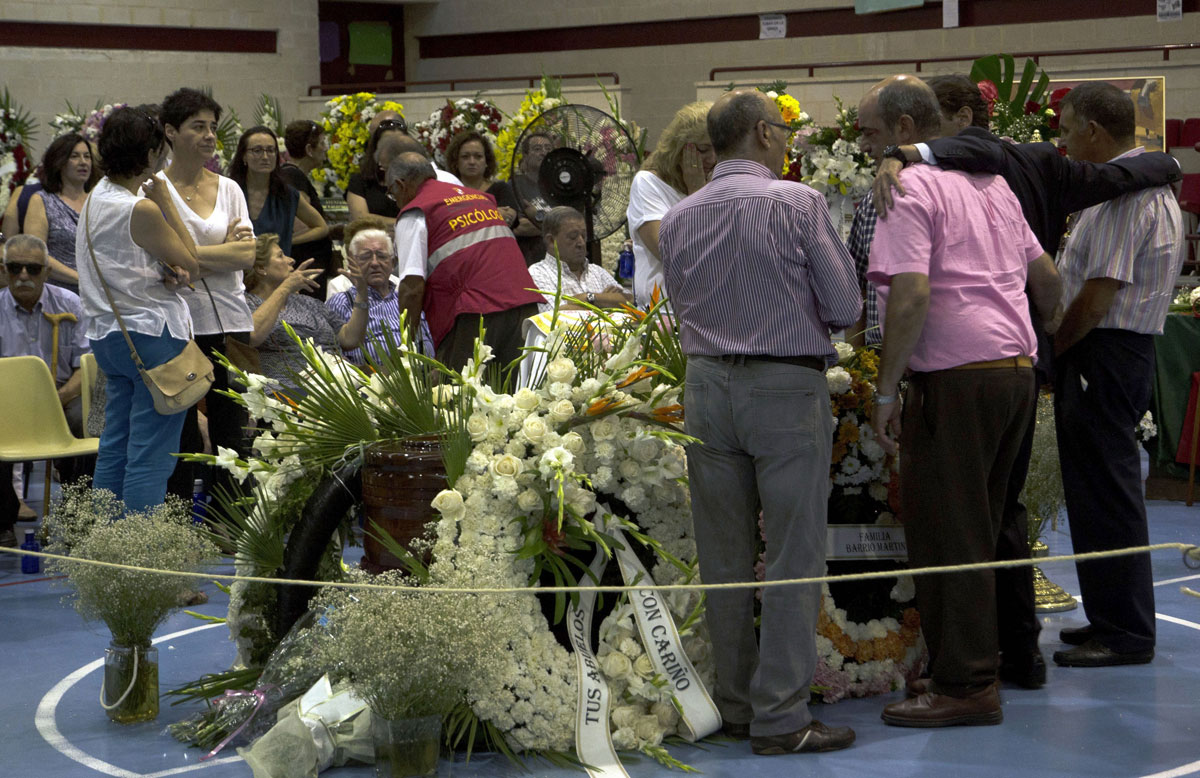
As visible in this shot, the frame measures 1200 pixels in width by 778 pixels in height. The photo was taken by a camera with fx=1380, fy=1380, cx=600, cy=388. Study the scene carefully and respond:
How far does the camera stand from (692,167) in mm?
4391

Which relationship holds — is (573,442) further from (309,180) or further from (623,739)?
(309,180)

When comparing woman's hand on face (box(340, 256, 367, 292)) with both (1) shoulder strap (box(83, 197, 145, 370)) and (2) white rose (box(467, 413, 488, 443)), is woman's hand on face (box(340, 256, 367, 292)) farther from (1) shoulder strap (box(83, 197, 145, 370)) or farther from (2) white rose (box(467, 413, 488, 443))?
(2) white rose (box(467, 413, 488, 443))

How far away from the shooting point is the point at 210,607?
479 cm

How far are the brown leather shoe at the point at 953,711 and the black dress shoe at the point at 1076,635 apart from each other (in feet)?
2.47

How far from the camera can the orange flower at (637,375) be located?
3625 millimetres

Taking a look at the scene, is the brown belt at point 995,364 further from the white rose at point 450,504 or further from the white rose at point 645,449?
the white rose at point 450,504

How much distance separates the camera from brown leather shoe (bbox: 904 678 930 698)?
3.65 m

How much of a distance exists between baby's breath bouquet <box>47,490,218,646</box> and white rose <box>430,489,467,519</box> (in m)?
0.83

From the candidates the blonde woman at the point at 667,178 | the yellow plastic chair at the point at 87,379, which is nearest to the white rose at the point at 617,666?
the blonde woman at the point at 667,178

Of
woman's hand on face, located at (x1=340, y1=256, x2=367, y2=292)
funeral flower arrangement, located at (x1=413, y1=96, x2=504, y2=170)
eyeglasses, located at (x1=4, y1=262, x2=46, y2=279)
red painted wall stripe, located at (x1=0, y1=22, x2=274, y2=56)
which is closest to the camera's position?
woman's hand on face, located at (x1=340, y1=256, x2=367, y2=292)

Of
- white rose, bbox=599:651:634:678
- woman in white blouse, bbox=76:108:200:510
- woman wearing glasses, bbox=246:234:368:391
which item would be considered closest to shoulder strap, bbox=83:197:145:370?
woman in white blouse, bbox=76:108:200:510

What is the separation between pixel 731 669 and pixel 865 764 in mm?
391

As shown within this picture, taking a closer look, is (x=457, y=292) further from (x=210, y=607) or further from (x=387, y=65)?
(x=387, y=65)

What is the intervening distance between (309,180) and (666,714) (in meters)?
5.08
